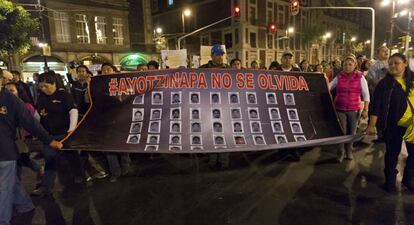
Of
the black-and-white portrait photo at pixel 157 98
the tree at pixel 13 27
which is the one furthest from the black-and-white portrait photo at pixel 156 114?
the tree at pixel 13 27

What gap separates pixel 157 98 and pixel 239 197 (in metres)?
1.87

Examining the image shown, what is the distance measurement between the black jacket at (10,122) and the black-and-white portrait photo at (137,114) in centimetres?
119

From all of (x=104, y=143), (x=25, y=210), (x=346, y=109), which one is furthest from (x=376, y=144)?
(x=25, y=210)

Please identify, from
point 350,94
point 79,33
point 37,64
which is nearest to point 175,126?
point 350,94

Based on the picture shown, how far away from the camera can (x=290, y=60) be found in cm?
583

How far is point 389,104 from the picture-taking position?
3.92 metres

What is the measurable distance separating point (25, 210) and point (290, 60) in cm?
524

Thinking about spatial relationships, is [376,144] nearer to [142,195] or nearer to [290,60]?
[290,60]

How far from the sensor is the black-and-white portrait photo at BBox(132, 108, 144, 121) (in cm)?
407

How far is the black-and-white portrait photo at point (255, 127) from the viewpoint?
4.08 meters

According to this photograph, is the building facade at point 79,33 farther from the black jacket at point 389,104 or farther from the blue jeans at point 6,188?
the black jacket at point 389,104

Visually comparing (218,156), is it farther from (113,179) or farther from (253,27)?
(253,27)

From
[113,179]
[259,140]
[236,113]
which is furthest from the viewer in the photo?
[113,179]

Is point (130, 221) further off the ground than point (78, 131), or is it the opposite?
point (78, 131)
